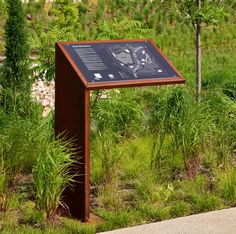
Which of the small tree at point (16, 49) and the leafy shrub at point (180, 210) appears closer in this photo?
the leafy shrub at point (180, 210)

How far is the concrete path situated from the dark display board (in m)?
1.28

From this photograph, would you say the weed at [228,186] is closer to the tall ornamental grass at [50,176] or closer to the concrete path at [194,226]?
the concrete path at [194,226]

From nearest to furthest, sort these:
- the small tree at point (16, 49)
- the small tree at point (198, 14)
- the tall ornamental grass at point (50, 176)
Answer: the tall ornamental grass at point (50, 176) < the small tree at point (198, 14) < the small tree at point (16, 49)

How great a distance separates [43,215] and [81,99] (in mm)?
1039

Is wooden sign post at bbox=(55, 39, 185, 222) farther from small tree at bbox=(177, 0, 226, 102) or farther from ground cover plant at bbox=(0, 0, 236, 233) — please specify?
small tree at bbox=(177, 0, 226, 102)

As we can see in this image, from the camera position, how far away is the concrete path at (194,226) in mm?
6562

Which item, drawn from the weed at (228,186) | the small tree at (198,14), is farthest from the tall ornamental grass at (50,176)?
the small tree at (198,14)

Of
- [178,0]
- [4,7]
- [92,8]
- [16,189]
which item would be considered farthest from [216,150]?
[92,8]

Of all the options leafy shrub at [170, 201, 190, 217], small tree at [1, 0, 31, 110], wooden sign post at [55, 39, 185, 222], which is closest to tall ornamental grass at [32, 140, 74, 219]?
wooden sign post at [55, 39, 185, 222]

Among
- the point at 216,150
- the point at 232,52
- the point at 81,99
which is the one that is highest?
the point at 81,99

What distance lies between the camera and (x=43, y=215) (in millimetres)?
6789

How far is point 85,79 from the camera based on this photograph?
6746 millimetres

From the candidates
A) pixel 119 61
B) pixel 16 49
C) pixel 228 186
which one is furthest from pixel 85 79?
pixel 16 49

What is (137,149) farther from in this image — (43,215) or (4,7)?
(4,7)
